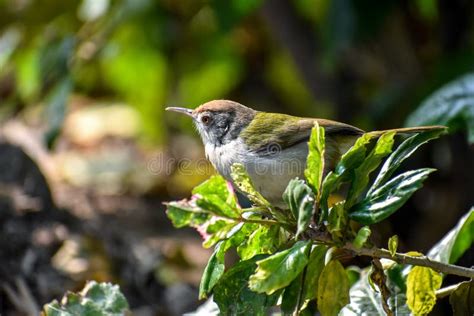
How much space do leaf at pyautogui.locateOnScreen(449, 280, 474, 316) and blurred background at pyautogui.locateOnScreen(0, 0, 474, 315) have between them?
4.54 ft

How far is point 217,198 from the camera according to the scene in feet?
6.99

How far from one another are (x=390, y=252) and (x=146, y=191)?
4.61 metres

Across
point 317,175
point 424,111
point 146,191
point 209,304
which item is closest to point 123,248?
point 209,304

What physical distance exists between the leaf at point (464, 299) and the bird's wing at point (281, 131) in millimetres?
1086

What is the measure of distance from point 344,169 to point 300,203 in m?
0.22

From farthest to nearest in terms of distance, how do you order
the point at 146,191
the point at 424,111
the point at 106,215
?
the point at 146,191 → the point at 106,215 → the point at 424,111

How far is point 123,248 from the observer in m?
4.04

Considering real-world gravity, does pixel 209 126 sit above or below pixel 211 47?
below

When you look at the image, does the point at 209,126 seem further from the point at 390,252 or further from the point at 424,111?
the point at 390,252

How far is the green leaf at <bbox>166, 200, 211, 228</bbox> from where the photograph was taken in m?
2.04

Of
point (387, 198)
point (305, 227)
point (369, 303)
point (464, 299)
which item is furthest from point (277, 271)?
point (369, 303)

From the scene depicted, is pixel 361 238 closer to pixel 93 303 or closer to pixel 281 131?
pixel 93 303

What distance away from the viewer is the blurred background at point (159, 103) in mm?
4023

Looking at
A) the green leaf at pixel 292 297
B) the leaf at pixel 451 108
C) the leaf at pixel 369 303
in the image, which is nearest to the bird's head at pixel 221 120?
the leaf at pixel 451 108
